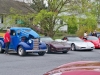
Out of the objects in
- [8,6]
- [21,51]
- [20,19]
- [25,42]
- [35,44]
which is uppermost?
[8,6]

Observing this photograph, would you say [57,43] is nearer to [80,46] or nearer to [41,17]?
[80,46]

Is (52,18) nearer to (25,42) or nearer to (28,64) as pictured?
(25,42)

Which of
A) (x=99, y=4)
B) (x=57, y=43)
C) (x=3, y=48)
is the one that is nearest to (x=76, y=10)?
(x=57, y=43)

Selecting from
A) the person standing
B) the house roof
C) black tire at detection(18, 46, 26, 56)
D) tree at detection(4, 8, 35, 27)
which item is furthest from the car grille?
the house roof

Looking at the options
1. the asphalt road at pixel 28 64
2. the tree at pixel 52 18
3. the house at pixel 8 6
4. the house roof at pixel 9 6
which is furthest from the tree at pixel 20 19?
the house roof at pixel 9 6

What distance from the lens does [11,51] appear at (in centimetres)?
1933

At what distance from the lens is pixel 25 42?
18094mm

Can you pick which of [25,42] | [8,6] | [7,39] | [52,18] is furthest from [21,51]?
[8,6]

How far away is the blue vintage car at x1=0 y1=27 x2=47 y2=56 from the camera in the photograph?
1777 cm

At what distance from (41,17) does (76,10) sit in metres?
4.06

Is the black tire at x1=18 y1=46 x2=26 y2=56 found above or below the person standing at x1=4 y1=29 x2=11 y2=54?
below

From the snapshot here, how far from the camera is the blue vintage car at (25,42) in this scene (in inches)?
699

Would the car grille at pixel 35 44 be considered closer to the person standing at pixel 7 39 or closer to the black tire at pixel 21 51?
the black tire at pixel 21 51

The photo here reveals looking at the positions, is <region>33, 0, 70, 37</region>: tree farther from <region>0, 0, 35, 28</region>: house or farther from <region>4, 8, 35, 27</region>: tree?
<region>0, 0, 35, 28</region>: house
